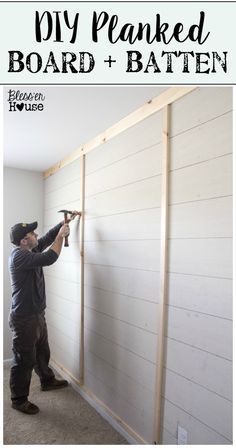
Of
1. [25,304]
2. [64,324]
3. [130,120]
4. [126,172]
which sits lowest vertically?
[64,324]

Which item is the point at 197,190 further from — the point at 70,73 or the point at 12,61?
the point at 12,61

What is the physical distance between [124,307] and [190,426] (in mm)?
686

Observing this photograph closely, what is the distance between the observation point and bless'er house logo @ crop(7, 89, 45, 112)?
1495 millimetres

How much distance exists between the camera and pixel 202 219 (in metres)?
1.29

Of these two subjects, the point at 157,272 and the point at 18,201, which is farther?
the point at 18,201

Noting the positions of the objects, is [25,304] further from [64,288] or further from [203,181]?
[203,181]

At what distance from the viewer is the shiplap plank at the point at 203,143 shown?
3.92ft

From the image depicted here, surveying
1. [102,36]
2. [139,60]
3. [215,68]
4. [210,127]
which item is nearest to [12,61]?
[102,36]

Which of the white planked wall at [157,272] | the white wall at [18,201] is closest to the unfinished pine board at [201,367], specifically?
the white planked wall at [157,272]

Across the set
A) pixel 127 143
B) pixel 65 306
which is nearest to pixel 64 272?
pixel 65 306

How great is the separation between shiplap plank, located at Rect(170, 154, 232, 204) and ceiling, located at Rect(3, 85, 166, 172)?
0.47m

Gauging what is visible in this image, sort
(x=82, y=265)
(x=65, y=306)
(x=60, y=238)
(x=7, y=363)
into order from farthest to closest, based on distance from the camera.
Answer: (x=7, y=363), (x=65, y=306), (x=82, y=265), (x=60, y=238)

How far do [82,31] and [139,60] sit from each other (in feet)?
0.69

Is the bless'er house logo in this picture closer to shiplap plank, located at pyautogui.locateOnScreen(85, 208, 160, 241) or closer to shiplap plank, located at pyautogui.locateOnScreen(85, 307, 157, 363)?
shiplap plank, located at pyautogui.locateOnScreen(85, 208, 160, 241)
